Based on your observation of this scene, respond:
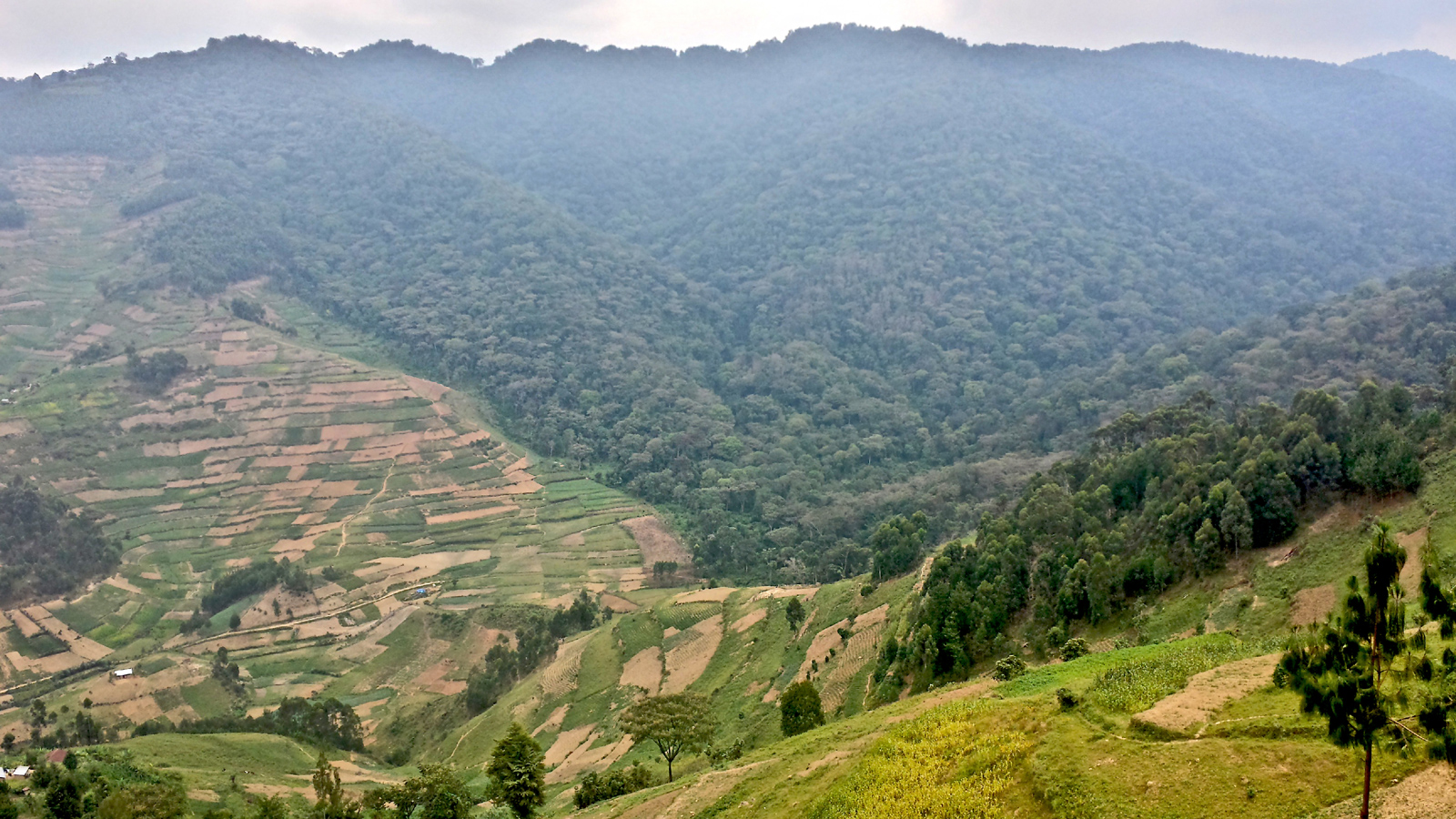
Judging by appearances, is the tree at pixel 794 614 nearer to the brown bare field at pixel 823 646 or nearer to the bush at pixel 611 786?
the brown bare field at pixel 823 646

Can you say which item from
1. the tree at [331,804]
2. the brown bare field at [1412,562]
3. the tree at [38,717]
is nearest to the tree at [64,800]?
the tree at [331,804]

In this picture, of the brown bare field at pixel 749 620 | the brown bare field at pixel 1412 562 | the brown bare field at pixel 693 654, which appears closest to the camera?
the brown bare field at pixel 1412 562

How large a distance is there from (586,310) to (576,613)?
93872 mm

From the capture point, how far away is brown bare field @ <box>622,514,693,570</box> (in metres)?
95.9

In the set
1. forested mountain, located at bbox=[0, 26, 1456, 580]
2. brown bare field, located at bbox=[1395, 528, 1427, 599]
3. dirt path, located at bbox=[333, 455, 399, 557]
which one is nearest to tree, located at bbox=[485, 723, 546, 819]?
brown bare field, located at bbox=[1395, 528, 1427, 599]

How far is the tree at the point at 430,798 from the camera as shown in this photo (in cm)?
3681

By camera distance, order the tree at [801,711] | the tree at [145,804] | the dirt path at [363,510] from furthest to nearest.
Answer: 1. the dirt path at [363,510]
2. the tree at [801,711]
3. the tree at [145,804]

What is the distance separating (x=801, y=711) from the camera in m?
40.8

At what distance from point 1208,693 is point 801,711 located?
21.7 m

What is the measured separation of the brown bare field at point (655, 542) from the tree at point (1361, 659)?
81.6 metres

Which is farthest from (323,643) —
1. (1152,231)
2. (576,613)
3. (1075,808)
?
(1152,231)

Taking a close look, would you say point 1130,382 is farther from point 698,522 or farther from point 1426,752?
point 1426,752

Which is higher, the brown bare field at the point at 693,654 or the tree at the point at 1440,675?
the tree at the point at 1440,675

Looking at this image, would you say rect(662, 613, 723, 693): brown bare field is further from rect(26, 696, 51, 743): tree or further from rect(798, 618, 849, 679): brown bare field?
rect(26, 696, 51, 743): tree
